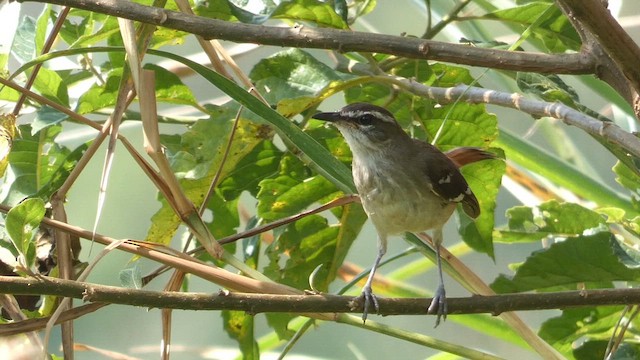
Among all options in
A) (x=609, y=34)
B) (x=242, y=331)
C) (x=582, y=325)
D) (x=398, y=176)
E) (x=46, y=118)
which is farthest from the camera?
(x=398, y=176)

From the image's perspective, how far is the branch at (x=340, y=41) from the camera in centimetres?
171

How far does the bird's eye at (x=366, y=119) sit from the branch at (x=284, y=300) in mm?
853

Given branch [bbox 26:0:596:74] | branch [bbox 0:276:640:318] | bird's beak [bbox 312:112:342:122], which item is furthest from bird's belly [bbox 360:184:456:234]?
branch [bbox 26:0:596:74]

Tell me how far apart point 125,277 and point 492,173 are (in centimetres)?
119

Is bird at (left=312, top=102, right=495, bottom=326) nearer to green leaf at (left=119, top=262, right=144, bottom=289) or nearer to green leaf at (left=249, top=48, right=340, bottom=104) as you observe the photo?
green leaf at (left=249, top=48, right=340, bottom=104)

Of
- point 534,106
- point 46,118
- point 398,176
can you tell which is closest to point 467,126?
point 398,176

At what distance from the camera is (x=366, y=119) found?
2.69 meters

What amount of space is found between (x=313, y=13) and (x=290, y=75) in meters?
0.19

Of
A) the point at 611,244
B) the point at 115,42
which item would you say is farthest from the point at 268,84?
the point at 611,244

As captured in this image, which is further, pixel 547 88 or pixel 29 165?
pixel 29 165

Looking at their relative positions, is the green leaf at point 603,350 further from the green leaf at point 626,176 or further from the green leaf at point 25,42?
the green leaf at point 25,42

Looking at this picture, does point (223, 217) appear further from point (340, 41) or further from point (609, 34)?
point (609, 34)

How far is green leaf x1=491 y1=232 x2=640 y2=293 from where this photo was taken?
2.27m

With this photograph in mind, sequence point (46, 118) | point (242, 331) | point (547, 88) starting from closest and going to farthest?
point (46, 118) < point (547, 88) < point (242, 331)
